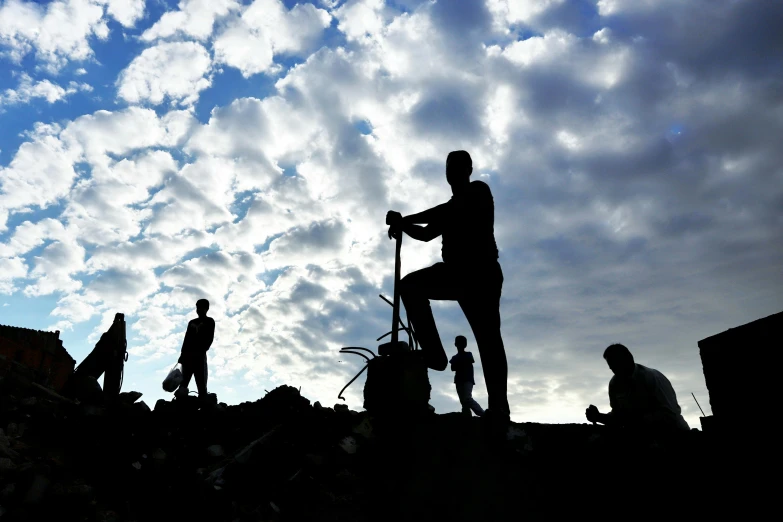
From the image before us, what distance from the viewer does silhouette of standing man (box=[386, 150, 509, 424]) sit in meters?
4.27

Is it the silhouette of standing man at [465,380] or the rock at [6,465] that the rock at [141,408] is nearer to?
the rock at [6,465]

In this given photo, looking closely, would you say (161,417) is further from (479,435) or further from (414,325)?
(479,435)

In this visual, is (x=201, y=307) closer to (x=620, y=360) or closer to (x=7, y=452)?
(x=7, y=452)

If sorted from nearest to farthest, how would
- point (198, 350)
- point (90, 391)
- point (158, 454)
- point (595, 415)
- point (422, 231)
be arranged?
point (158, 454) → point (422, 231) → point (595, 415) → point (90, 391) → point (198, 350)

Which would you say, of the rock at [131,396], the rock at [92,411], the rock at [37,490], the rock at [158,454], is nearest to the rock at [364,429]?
the rock at [158,454]

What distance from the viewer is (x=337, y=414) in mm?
5164

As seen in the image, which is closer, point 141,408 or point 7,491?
point 7,491

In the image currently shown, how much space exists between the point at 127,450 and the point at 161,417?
1.18m

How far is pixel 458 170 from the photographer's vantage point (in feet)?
15.2

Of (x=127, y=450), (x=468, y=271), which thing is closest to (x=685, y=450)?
(x=468, y=271)

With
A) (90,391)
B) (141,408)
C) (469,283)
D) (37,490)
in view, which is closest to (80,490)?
(37,490)

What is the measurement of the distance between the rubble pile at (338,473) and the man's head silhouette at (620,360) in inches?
31.4

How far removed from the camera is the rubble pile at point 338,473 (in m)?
3.21

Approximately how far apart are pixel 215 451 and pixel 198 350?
4770 millimetres
